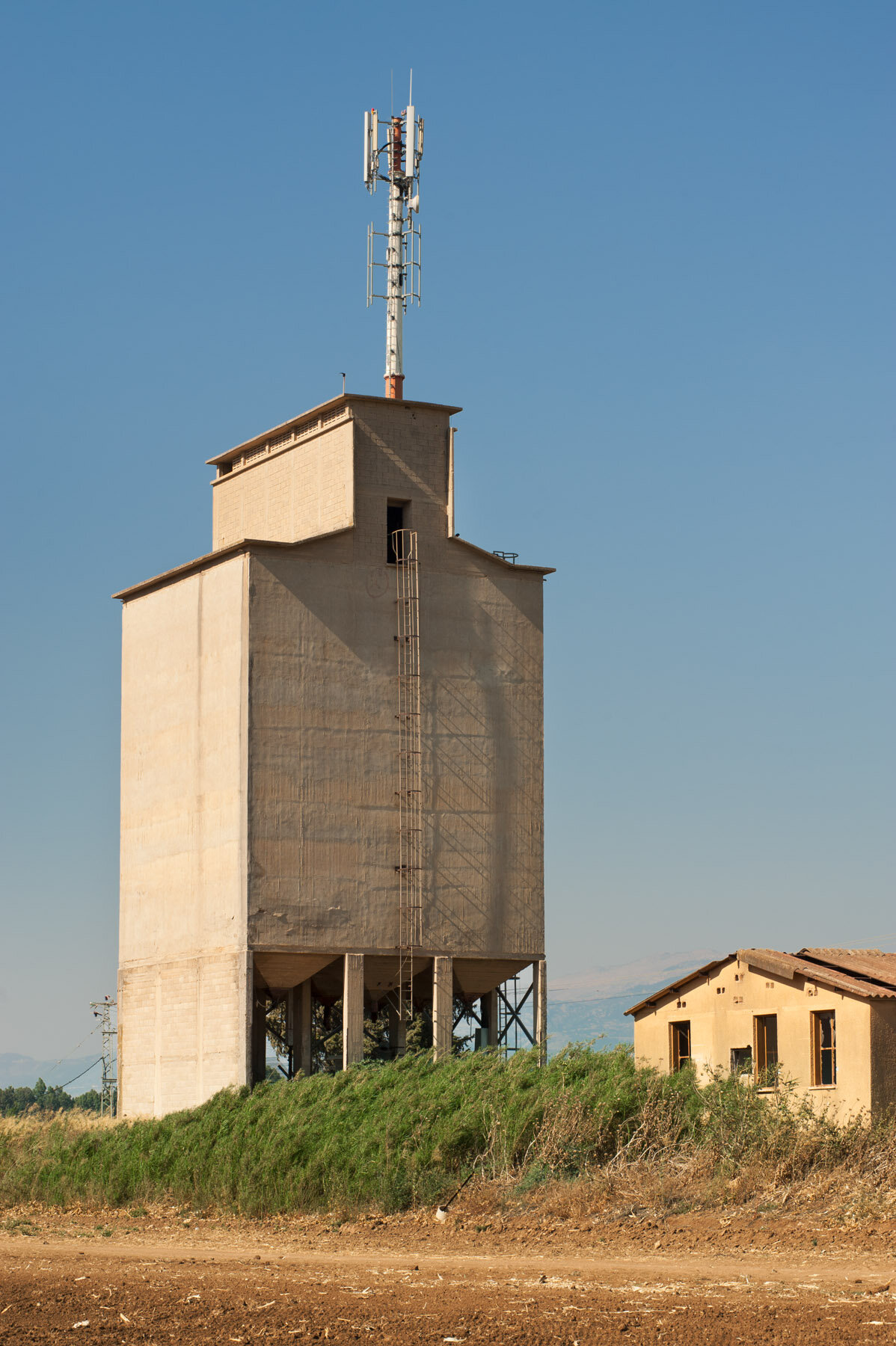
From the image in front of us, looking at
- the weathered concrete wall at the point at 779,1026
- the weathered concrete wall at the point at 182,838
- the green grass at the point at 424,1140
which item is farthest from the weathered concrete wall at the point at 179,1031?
the weathered concrete wall at the point at 779,1026

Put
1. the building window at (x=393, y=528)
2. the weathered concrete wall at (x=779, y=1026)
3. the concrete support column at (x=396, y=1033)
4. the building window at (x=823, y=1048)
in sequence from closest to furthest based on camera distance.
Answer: the weathered concrete wall at (x=779, y=1026) → the building window at (x=823, y=1048) → the concrete support column at (x=396, y=1033) → the building window at (x=393, y=528)

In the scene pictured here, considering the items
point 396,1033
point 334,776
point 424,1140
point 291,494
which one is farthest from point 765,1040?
point 291,494

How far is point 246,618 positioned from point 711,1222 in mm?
20885

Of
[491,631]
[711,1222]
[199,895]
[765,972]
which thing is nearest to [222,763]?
[199,895]

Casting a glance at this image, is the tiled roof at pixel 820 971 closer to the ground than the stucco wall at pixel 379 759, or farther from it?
closer to the ground

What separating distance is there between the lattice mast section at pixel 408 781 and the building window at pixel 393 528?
0.72ft

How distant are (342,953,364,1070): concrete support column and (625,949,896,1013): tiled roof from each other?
1092cm

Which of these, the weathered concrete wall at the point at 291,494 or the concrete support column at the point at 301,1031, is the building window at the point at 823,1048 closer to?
the concrete support column at the point at 301,1031

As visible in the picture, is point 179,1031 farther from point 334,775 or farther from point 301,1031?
point 334,775

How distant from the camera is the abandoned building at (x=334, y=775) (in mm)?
41031

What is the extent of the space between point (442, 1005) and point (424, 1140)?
12.5 m

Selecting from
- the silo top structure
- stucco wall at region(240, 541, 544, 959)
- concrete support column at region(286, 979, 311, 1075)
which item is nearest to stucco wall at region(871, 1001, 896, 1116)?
the silo top structure

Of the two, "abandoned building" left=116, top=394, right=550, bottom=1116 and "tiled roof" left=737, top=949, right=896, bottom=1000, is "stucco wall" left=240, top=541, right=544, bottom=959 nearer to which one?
"abandoned building" left=116, top=394, right=550, bottom=1116

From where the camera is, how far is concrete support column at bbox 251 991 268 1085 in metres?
40.9
